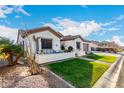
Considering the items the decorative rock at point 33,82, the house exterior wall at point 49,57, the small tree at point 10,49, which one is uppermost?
the small tree at point 10,49

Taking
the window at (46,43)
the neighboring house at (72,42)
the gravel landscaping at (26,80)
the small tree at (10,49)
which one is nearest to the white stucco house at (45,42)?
the window at (46,43)

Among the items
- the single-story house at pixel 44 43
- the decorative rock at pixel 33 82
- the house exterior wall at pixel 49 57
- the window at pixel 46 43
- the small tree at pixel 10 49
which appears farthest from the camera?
the window at pixel 46 43

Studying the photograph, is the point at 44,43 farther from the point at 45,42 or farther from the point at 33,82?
the point at 33,82

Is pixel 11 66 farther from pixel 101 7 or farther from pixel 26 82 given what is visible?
pixel 101 7

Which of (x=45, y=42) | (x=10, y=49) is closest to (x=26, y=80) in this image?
(x=10, y=49)

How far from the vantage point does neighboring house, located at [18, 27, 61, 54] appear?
13.4m

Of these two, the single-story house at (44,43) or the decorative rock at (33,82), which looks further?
the single-story house at (44,43)

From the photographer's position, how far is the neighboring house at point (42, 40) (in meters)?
13.4

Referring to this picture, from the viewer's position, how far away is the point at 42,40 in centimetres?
1442

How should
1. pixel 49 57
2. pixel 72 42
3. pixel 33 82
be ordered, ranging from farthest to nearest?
pixel 72 42, pixel 49 57, pixel 33 82

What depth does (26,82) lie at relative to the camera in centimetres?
717

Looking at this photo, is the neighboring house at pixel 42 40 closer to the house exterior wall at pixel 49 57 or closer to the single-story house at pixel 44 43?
the single-story house at pixel 44 43

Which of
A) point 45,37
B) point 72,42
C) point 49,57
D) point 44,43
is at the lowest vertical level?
point 49,57
